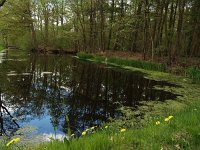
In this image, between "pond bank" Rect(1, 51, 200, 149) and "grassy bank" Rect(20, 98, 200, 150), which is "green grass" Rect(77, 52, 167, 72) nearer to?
"pond bank" Rect(1, 51, 200, 149)

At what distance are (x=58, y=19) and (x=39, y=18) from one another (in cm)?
497

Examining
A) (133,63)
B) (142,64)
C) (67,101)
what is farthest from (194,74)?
(67,101)

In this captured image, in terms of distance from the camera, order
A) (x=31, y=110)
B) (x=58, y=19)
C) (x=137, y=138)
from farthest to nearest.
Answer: (x=58, y=19) → (x=31, y=110) → (x=137, y=138)

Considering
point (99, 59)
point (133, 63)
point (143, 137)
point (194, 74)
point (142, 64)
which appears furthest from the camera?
point (99, 59)

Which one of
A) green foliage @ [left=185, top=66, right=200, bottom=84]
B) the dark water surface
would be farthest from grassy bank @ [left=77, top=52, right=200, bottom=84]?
the dark water surface

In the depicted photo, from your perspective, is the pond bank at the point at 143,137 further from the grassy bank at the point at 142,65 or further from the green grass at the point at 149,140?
the grassy bank at the point at 142,65

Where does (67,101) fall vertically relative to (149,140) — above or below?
below

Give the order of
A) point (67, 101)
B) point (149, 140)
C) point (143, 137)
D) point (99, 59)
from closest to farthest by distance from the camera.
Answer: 1. point (149, 140)
2. point (143, 137)
3. point (67, 101)
4. point (99, 59)

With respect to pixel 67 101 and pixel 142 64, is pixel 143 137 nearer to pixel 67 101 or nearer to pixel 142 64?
pixel 67 101

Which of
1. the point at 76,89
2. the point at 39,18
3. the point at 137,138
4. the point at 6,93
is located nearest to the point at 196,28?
the point at 76,89

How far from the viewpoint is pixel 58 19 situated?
2094 inches

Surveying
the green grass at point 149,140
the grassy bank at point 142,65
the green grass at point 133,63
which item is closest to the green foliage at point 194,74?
the grassy bank at point 142,65

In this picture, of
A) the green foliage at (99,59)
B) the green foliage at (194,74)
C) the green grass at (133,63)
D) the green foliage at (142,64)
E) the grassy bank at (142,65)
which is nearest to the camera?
the green foliage at (194,74)

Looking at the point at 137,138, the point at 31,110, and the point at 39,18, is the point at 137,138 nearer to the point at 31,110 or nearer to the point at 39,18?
the point at 31,110
